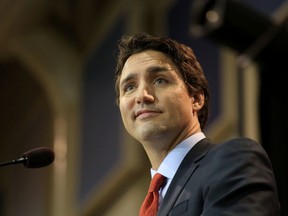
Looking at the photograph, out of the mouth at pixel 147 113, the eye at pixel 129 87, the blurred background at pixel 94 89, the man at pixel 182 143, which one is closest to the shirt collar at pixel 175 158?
the man at pixel 182 143

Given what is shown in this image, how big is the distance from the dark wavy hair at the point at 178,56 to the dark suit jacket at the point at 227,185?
291 millimetres

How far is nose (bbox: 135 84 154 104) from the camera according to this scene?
6.52ft

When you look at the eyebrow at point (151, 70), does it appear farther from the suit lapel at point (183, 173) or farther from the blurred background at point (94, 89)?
the blurred background at point (94, 89)

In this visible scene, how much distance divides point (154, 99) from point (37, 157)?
1.26 feet

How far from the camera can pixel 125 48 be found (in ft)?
7.13

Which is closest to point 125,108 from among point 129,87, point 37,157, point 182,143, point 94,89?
point 129,87

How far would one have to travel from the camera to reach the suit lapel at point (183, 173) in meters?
1.82

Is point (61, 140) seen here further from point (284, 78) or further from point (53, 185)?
point (284, 78)

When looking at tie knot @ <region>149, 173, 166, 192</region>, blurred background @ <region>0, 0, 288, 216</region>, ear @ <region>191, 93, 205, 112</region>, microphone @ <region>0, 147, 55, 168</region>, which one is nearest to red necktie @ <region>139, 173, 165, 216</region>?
tie knot @ <region>149, 173, 166, 192</region>

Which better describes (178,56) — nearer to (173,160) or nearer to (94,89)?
(173,160)

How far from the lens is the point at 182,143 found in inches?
78.4

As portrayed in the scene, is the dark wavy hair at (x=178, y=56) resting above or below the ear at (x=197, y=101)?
above

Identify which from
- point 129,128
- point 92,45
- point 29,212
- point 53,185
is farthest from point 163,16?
point 129,128

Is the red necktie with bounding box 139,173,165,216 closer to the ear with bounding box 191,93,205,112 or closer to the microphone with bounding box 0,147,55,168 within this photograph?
the ear with bounding box 191,93,205,112
